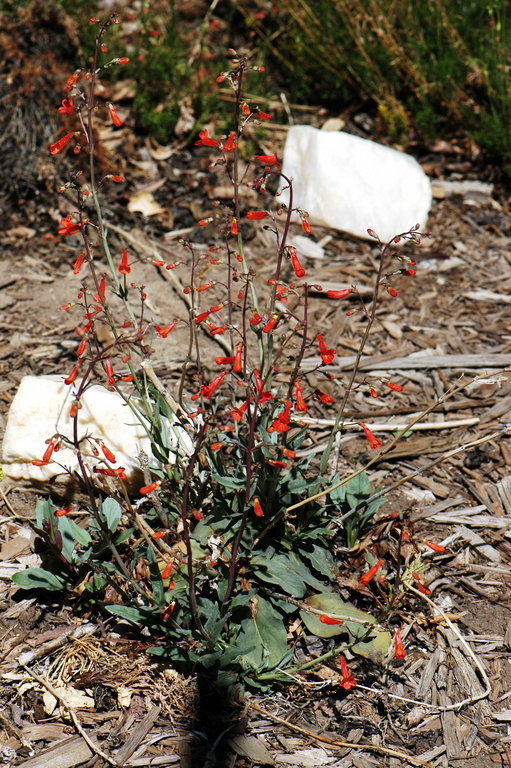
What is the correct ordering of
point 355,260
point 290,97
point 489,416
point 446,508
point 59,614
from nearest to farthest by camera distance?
point 59,614, point 446,508, point 489,416, point 355,260, point 290,97

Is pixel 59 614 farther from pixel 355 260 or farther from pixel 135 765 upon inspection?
pixel 355 260

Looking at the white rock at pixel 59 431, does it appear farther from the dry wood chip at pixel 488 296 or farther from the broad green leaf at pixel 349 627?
the dry wood chip at pixel 488 296

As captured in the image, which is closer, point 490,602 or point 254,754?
point 254,754

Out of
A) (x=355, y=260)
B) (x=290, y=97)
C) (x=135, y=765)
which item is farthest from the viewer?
(x=290, y=97)

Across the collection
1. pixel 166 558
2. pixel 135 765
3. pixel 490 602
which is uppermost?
pixel 166 558

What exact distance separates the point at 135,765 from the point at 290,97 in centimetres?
547

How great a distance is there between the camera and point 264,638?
2646 mm

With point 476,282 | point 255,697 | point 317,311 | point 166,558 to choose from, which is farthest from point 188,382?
point 476,282

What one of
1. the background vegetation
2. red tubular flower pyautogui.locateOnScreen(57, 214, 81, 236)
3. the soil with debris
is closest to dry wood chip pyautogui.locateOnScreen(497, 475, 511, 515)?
the soil with debris

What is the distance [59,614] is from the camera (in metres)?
2.89

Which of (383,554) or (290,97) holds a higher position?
(290,97)

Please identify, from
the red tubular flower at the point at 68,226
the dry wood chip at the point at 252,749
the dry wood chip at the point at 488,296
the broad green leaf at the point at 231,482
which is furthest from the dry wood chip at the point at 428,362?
the dry wood chip at the point at 252,749

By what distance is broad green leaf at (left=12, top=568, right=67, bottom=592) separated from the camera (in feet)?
9.06

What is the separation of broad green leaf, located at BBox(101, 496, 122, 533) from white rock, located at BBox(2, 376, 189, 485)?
11.9 inches
